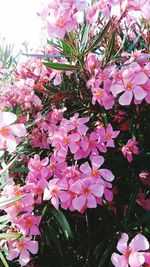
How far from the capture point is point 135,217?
4.07 ft

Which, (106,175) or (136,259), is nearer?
(136,259)

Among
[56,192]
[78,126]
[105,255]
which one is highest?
[78,126]

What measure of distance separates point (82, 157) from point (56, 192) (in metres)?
0.18

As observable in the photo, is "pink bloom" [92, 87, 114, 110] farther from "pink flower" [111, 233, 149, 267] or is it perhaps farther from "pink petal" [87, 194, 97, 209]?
"pink flower" [111, 233, 149, 267]

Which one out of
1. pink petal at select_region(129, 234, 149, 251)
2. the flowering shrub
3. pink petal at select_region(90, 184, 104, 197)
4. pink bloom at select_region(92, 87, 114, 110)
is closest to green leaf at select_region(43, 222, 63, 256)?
the flowering shrub

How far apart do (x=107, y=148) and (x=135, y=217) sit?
261 mm

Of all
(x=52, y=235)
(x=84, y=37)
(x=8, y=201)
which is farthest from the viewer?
(x=84, y=37)

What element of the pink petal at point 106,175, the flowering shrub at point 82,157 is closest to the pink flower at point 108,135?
the flowering shrub at point 82,157

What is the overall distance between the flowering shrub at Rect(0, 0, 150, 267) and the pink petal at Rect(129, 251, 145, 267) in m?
0.04

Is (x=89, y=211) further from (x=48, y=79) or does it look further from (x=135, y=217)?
(x=48, y=79)

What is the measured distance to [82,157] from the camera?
1.20 metres

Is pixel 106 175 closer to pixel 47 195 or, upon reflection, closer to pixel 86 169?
pixel 86 169

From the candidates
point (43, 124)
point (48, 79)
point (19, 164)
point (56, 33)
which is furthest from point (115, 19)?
point (19, 164)

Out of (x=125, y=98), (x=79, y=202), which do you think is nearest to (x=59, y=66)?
(x=125, y=98)
